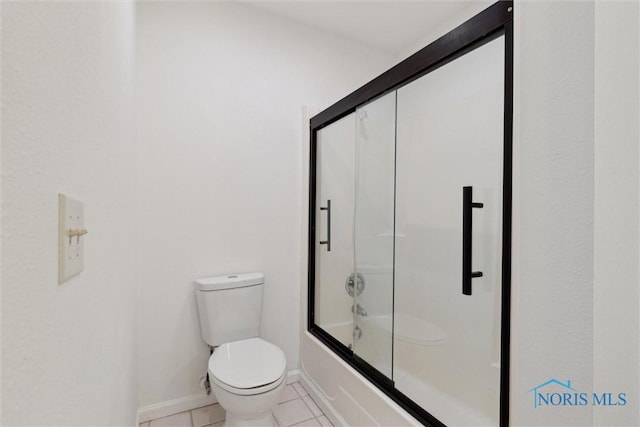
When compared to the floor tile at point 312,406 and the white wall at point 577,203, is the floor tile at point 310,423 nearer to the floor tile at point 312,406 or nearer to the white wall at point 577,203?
the floor tile at point 312,406

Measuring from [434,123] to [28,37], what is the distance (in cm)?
180

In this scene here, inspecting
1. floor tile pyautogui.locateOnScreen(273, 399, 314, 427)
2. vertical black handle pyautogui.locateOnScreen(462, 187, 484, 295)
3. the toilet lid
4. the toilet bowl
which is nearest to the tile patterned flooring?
floor tile pyautogui.locateOnScreen(273, 399, 314, 427)

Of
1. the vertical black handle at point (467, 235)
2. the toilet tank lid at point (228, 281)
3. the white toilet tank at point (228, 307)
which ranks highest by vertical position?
the vertical black handle at point (467, 235)

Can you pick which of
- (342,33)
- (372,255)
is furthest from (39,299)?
(342,33)

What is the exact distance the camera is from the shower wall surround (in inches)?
58.1

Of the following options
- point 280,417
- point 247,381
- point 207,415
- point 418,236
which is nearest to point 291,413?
point 280,417

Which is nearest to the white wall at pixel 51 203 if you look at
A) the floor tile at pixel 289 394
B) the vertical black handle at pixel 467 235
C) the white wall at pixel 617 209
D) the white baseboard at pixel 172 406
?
the white wall at pixel 617 209

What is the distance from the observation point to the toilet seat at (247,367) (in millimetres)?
1439

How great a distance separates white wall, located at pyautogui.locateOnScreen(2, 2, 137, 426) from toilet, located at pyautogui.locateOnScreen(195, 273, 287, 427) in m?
0.75

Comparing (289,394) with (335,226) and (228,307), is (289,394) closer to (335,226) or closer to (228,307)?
(228,307)

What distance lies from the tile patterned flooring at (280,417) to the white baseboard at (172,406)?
20 mm

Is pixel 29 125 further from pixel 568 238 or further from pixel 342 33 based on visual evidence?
pixel 342 33

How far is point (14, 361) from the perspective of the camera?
0.31m

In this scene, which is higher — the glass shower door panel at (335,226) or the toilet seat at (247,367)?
the glass shower door panel at (335,226)
